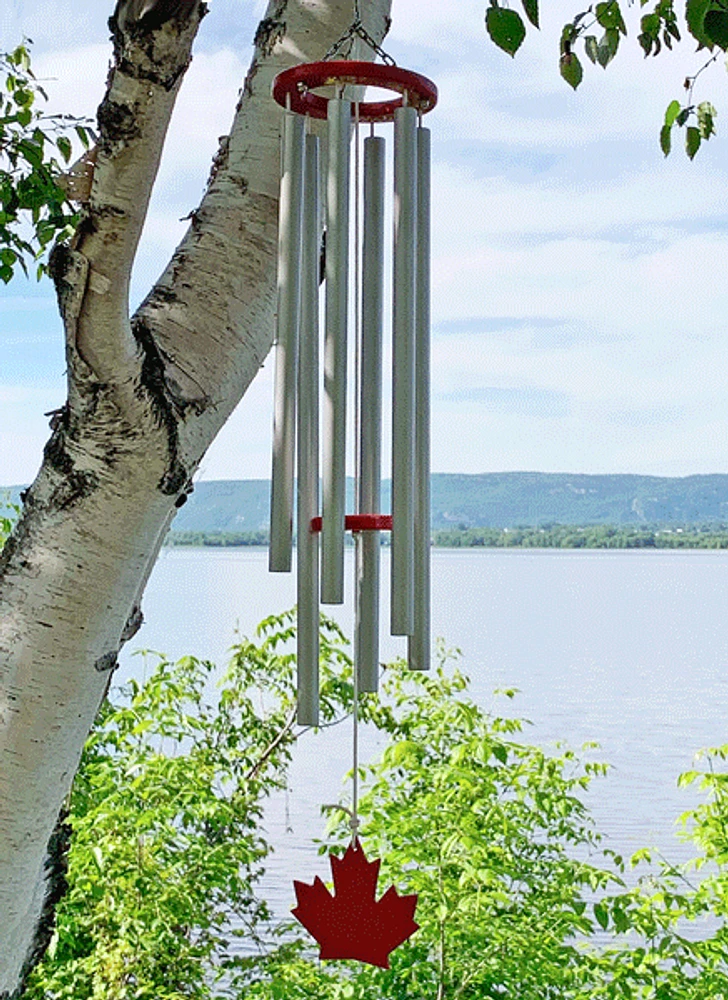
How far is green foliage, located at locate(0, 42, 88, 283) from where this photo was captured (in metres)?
2.19

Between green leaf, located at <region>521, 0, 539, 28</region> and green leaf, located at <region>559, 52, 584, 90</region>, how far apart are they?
1.96 ft

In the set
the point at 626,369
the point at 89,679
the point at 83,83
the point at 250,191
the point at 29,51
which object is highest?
the point at 626,369

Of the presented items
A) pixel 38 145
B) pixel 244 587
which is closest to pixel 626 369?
pixel 244 587

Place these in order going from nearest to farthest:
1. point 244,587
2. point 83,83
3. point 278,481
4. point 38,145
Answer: point 278,481 < point 38,145 < point 83,83 < point 244,587

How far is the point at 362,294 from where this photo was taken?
152cm

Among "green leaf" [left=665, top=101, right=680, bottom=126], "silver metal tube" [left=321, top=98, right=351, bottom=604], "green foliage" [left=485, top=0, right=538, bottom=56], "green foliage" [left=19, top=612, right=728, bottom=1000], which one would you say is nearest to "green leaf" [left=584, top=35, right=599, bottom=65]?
"green leaf" [left=665, top=101, right=680, bottom=126]

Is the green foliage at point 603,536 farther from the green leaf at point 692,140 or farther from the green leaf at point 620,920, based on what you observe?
the green leaf at point 692,140

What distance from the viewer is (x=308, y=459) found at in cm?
148

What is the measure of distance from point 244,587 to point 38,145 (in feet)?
49.3

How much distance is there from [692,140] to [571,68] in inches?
11.5

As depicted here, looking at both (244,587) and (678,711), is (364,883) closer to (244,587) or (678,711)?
(678,711)

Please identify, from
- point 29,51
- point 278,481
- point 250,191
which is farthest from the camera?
point 29,51

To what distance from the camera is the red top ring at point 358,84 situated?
4.71 ft

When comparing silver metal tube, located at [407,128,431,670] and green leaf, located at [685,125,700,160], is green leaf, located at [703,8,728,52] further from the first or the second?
green leaf, located at [685,125,700,160]
